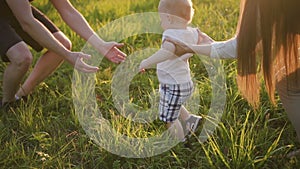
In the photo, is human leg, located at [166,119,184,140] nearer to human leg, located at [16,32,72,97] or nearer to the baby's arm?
the baby's arm

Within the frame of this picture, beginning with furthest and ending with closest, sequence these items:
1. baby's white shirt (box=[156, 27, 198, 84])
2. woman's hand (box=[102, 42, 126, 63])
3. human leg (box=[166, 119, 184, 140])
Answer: woman's hand (box=[102, 42, 126, 63]), human leg (box=[166, 119, 184, 140]), baby's white shirt (box=[156, 27, 198, 84])

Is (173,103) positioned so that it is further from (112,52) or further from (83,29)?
(83,29)

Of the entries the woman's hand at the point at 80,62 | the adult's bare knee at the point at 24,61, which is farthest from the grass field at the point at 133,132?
the woman's hand at the point at 80,62

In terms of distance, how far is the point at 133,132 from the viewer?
259cm

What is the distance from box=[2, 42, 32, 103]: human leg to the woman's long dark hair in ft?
4.59

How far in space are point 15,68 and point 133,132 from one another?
36.4 inches

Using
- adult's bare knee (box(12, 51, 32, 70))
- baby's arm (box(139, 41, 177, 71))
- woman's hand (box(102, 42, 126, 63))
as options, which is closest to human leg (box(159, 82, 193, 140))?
baby's arm (box(139, 41, 177, 71))

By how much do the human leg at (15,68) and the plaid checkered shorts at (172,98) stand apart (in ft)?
3.04

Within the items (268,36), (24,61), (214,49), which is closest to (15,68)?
(24,61)

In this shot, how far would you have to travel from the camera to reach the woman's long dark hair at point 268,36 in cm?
202

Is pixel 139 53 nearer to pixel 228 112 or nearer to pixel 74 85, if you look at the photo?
pixel 74 85

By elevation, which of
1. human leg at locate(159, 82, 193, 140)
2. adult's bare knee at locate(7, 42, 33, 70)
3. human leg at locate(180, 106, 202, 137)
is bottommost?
human leg at locate(180, 106, 202, 137)

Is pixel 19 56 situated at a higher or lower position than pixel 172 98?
higher

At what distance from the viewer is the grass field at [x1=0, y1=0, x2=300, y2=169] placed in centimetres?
242
